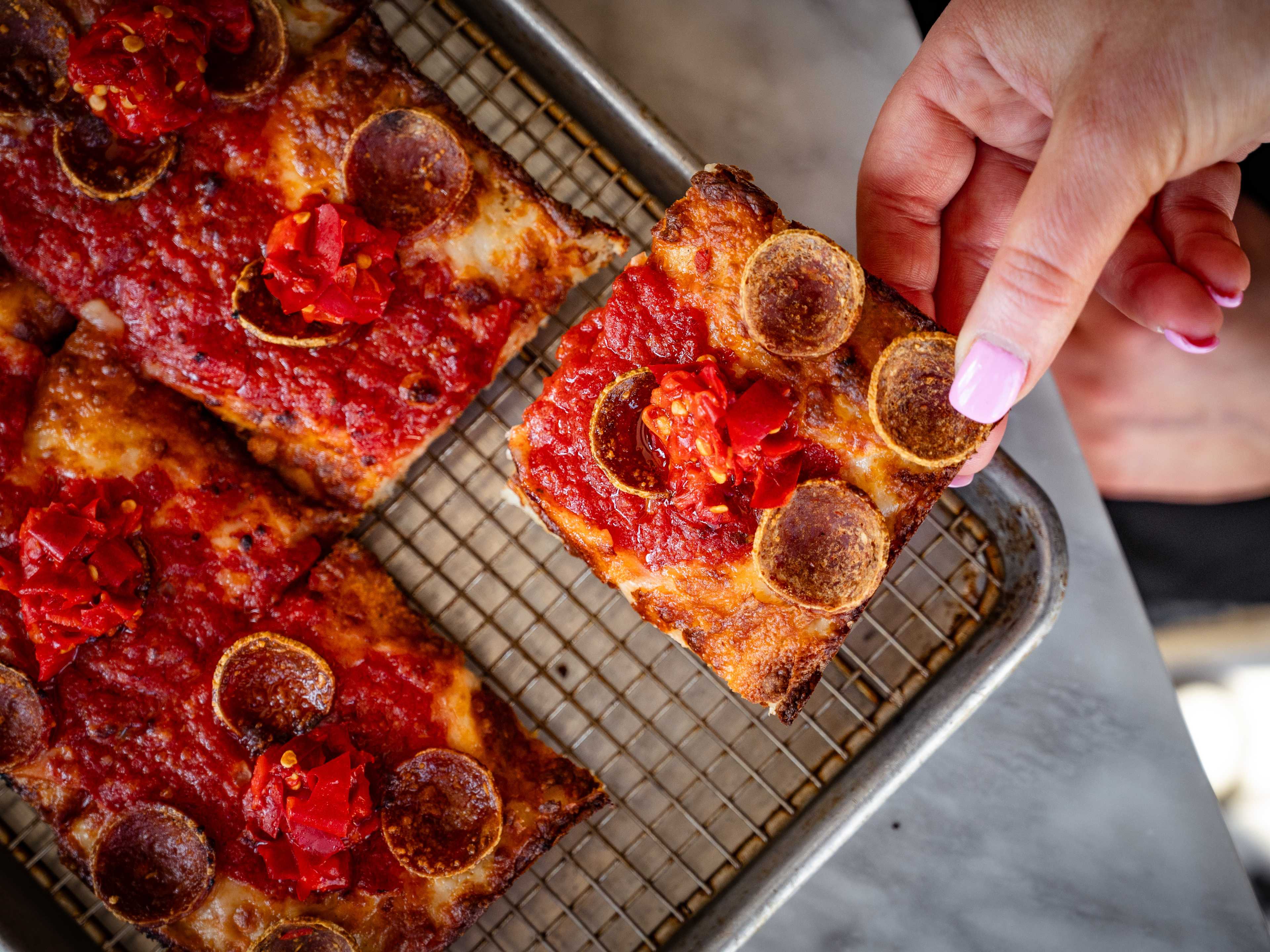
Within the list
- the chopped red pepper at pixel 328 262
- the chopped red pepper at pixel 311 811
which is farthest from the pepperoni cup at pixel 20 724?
the chopped red pepper at pixel 328 262

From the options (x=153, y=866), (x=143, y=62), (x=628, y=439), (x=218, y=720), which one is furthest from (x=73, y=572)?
(x=628, y=439)

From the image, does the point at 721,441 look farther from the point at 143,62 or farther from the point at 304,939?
the point at 143,62

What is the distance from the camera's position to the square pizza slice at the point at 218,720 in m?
3.48

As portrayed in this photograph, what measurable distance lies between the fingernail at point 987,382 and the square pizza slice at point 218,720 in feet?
7.10

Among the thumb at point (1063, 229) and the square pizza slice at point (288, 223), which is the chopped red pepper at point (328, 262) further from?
the thumb at point (1063, 229)

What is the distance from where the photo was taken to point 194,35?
11.6 feet

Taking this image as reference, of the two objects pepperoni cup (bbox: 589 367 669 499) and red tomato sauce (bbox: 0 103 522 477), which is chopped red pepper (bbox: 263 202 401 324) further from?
pepperoni cup (bbox: 589 367 669 499)

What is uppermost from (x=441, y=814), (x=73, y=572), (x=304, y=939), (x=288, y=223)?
(x=288, y=223)

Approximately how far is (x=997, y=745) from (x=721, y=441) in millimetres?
2423

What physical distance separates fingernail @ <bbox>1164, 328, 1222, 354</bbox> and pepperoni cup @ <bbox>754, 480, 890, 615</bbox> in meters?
1.32

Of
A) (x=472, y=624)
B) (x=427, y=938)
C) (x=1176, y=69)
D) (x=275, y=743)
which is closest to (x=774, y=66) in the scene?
(x=1176, y=69)

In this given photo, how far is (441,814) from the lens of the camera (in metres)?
3.57

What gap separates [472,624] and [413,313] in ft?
4.82

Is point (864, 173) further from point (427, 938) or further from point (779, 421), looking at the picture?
point (427, 938)
